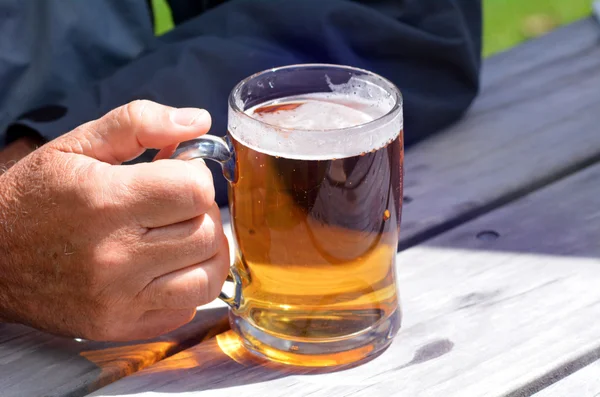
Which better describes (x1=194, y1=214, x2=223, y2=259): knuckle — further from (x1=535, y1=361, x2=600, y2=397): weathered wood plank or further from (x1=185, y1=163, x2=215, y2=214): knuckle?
(x1=535, y1=361, x2=600, y2=397): weathered wood plank

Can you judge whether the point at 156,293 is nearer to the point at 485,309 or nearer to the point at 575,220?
the point at 485,309

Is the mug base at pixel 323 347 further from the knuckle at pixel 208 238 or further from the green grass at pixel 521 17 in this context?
the green grass at pixel 521 17

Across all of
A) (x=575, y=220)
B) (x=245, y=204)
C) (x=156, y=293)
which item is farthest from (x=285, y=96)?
(x=575, y=220)

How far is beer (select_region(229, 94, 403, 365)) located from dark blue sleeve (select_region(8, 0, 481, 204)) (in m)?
0.45

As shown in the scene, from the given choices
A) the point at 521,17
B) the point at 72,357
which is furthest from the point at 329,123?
the point at 521,17

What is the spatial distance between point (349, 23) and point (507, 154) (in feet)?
1.29

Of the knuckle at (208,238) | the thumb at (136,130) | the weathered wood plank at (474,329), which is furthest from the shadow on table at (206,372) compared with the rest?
the thumb at (136,130)

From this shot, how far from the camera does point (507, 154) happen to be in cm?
168

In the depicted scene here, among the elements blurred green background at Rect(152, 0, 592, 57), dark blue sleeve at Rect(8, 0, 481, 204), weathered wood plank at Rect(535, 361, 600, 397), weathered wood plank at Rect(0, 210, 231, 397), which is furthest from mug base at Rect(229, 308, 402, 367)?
blurred green background at Rect(152, 0, 592, 57)

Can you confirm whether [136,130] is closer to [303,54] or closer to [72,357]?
[72,357]

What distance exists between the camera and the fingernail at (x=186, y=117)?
1.14 metres

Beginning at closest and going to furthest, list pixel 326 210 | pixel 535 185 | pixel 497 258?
pixel 326 210 < pixel 497 258 < pixel 535 185

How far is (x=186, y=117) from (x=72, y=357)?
1.16 ft

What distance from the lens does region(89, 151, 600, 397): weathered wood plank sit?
1.11 m
